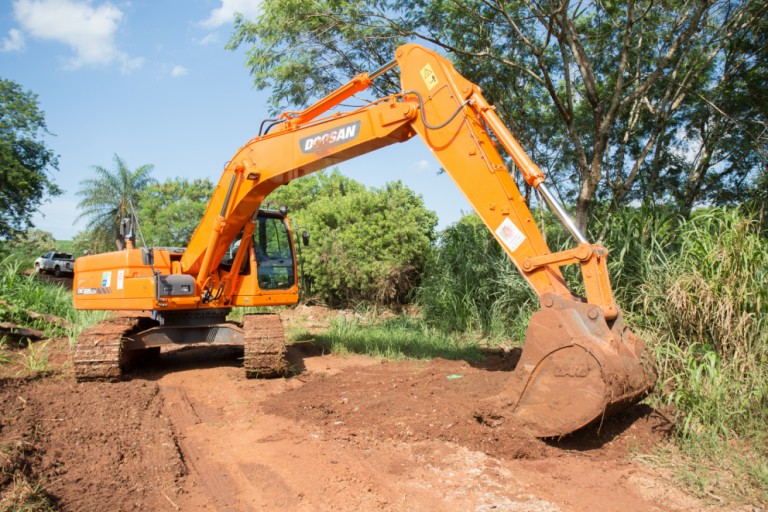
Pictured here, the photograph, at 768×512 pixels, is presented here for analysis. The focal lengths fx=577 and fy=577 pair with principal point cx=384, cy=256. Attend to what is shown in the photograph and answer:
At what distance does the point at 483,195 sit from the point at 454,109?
35.5 inches

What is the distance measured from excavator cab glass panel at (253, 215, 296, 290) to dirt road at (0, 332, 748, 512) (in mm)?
1907

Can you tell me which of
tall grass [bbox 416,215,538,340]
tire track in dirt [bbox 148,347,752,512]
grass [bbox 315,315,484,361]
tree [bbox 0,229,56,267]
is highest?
tree [bbox 0,229,56,267]

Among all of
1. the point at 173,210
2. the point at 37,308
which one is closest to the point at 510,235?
the point at 37,308

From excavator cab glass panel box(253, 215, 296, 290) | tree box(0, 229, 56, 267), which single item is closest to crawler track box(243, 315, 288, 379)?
excavator cab glass panel box(253, 215, 296, 290)

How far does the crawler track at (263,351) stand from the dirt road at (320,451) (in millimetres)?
506

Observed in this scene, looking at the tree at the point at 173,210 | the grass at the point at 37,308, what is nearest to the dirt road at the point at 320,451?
the grass at the point at 37,308

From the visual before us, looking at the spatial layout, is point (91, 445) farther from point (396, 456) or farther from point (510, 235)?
point (510, 235)

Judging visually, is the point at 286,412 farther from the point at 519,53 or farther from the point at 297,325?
the point at 519,53

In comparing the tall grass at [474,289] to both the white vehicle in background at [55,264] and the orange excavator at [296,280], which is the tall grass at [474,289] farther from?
the white vehicle in background at [55,264]

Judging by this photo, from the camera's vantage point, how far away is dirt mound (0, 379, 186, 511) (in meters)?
3.85

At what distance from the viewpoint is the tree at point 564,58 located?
8062 millimetres

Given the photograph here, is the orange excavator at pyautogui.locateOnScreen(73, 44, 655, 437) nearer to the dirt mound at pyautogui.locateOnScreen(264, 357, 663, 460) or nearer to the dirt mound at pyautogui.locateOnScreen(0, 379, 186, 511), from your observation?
the dirt mound at pyautogui.locateOnScreen(264, 357, 663, 460)

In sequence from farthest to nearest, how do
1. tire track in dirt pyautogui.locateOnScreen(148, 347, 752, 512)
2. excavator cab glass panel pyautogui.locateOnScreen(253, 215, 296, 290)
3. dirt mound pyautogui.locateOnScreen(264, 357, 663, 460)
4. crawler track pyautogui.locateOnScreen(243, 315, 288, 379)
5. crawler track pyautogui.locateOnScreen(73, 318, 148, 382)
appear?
excavator cab glass panel pyautogui.locateOnScreen(253, 215, 296, 290) → crawler track pyautogui.locateOnScreen(243, 315, 288, 379) → crawler track pyautogui.locateOnScreen(73, 318, 148, 382) → dirt mound pyautogui.locateOnScreen(264, 357, 663, 460) → tire track in dirt pyautogui.locateOnScreen(148, 347, 752, 512)

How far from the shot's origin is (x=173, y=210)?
21125 millimetres
